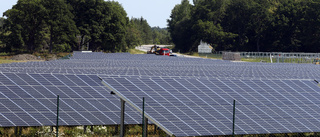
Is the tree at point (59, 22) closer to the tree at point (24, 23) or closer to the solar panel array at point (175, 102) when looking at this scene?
the tree at point (24, 23)

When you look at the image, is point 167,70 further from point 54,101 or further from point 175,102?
point 175,102

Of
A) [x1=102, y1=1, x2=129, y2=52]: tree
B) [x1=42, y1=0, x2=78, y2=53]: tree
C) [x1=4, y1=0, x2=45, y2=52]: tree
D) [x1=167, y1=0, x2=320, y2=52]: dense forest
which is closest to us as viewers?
[x1=4, y1=0, x2=45, y2=52]: tree

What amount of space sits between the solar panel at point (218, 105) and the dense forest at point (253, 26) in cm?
10789

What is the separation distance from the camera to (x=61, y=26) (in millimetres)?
111812

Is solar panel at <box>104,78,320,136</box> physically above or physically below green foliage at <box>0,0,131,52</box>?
below

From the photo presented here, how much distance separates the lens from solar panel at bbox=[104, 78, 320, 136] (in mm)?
17438

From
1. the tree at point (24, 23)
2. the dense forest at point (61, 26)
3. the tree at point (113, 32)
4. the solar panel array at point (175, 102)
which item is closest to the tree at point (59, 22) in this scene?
the dense forest at point (61, 26)

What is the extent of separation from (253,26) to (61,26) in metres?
61.2

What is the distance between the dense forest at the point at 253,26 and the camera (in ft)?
411

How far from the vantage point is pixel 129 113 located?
22766 mm

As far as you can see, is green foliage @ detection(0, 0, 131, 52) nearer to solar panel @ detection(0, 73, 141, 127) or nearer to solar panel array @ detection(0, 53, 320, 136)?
solar panel @ detection(0, 73, 141, 127)

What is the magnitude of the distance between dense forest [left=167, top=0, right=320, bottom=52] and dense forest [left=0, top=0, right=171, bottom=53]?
3129cm

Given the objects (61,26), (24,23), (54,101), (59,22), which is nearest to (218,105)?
(54,101)

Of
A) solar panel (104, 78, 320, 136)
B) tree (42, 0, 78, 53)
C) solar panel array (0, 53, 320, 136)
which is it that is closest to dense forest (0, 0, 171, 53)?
tree (42, 0, 78, 53)
